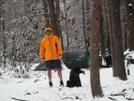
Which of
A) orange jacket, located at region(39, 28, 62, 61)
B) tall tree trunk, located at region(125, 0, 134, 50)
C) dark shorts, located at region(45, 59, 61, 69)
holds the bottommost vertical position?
dark shorts, located at region(45, 59, 61, 69)

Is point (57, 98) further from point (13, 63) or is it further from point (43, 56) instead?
point (13, 63)

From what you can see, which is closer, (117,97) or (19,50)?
(117,97)

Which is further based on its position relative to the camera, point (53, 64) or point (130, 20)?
point (130, 20)

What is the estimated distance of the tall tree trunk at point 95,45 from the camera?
357 cm

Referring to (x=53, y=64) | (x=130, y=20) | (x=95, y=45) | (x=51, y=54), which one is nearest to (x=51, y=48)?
(x=51, y=54)

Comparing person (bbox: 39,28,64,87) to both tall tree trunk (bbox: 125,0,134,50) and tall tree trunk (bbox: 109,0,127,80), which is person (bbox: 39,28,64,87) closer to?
tall tree trunk (bbox: 109,0,127,80)

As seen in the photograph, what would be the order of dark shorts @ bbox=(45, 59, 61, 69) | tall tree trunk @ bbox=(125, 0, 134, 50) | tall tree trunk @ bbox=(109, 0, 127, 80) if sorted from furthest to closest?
tall tree trunk @ bbox=(125, 0, 134, 50), tall tree trunk @ bbox=(109, 0, 127, 80), dark shorts @ bbox=(45, 59, 61, 69)

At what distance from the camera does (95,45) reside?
12.0 ft

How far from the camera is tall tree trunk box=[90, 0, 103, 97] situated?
3.57 m

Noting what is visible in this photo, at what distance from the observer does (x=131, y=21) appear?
8227 millimetres

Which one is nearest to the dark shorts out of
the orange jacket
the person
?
the person

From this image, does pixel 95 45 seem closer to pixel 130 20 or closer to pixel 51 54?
pixel 51 54

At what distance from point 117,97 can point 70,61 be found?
6.52m

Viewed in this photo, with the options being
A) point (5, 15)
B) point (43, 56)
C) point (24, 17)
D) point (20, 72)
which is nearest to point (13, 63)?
point (20, 72)
